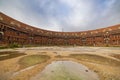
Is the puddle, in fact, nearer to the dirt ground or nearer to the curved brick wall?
the dirt ground

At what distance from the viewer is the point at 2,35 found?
3494 centimetres

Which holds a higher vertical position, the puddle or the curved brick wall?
the curved brick wall

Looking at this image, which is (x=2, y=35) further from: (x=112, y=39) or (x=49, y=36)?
(x=112, y=39)

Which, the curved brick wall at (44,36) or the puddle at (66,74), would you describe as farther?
the curved brick wall at (44,36)

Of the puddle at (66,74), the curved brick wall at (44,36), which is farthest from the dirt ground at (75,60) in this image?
the curved brick wall at (44,36)

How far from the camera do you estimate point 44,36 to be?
211ft

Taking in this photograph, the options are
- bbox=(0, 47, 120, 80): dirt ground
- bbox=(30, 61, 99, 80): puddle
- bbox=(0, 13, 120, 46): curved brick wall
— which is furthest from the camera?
bbox=(0, 13, 120, 46): curved brick wall

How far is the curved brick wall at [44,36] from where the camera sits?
3800cm

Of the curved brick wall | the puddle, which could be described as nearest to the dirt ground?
the puddle

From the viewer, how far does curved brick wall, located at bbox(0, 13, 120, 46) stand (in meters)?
38.0

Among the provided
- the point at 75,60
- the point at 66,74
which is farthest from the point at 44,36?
the point at 66,74

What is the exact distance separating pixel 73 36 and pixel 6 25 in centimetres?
4899

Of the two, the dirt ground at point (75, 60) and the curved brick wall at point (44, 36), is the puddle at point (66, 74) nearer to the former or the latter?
the dirt ground at point (75, 60)

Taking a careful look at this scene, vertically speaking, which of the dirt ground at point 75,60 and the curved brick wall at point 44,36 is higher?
the curved brick wall at point 44,36
